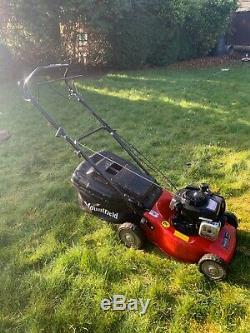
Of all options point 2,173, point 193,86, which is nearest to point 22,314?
point 2,173

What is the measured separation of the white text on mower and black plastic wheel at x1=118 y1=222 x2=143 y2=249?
0.60 m

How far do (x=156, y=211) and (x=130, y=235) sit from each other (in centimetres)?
38

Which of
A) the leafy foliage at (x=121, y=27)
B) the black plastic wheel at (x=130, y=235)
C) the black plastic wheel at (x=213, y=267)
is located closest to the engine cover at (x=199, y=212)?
the black plastic wheel at (x=213, y=267)

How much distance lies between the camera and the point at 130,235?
12.4ft

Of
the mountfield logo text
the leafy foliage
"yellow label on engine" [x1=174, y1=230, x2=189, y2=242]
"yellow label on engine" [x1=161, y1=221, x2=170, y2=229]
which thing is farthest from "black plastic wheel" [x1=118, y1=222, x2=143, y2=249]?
the leafy foliage

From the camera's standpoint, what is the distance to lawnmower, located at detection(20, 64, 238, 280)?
3.38m

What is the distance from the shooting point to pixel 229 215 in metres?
3.82

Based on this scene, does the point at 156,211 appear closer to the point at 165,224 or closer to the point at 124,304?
the point at 165,224

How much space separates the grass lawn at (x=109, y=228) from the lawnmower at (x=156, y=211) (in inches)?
8.0

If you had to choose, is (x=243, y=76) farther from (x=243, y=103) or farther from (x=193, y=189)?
(x=193, y=189)

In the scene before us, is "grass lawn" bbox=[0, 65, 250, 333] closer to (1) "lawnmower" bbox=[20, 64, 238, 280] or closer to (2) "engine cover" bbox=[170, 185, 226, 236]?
(1) "lawnmower" bbox=[20, 64, 238, 280]

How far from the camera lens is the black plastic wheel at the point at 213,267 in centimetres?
329

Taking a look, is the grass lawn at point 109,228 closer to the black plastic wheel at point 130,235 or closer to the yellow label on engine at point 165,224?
the black plastic wheel at point 130,235

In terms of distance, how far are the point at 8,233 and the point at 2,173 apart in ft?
4.90
